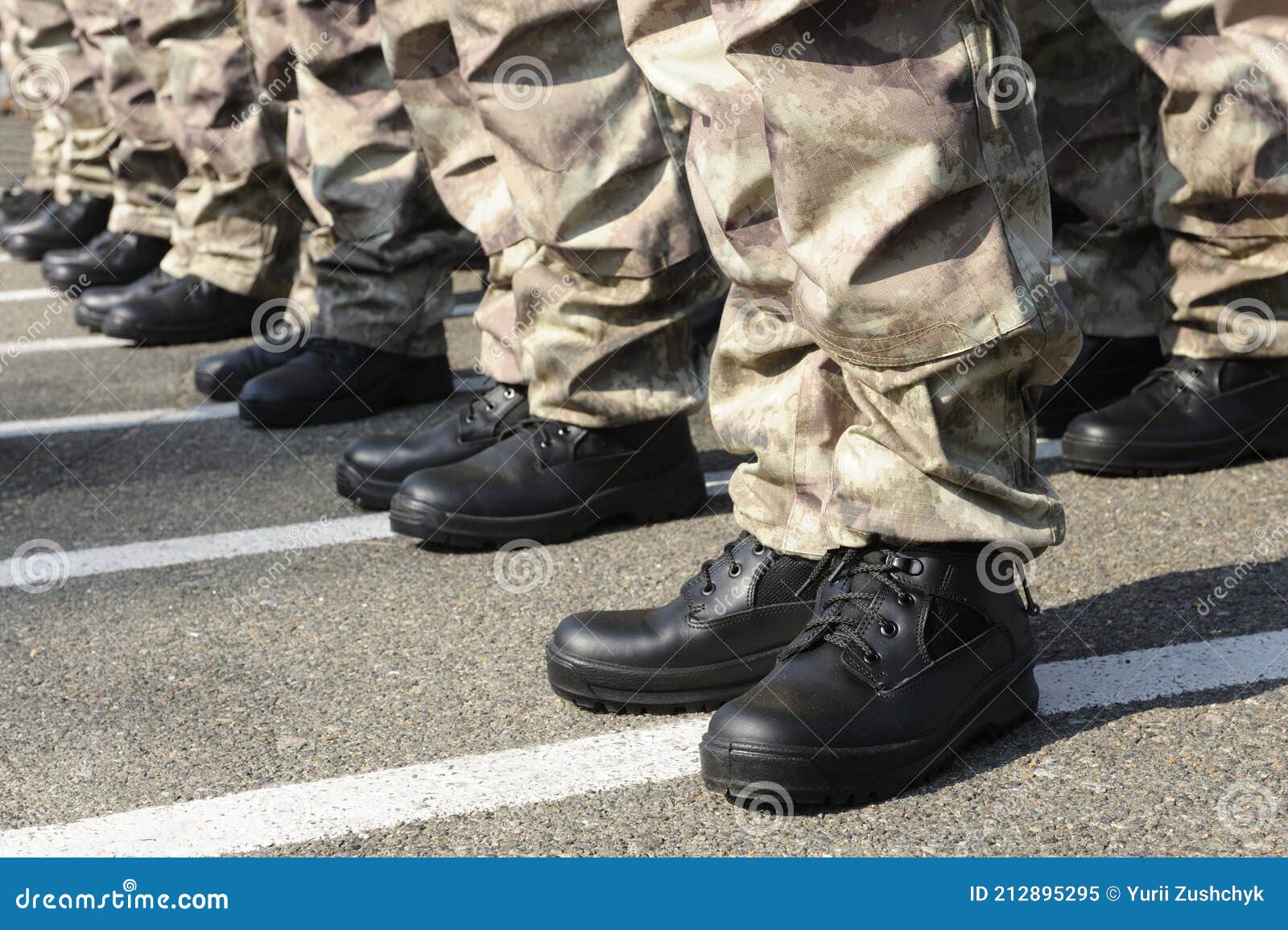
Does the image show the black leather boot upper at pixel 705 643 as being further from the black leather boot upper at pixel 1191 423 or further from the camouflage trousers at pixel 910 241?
the black leather boot upper at pixel 1191 423

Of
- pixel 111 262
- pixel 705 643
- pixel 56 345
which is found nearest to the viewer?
pixel 705 643

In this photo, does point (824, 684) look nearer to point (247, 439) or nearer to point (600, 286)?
point (600, 286)

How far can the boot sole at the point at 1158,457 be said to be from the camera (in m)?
2.66

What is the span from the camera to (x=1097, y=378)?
313 centimetres

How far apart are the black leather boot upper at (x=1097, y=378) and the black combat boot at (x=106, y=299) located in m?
3.12

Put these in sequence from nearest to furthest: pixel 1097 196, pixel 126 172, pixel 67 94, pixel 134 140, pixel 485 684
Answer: pixel 485 684 < pixel 1097 196 < pixel 134 140 < pixel 126 172 < pixel 67 94

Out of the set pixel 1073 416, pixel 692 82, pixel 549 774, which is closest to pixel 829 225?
pixel 692 82

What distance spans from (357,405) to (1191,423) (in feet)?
6.65

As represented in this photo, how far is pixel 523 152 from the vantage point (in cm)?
238

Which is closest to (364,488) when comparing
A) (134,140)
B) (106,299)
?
(106,299)

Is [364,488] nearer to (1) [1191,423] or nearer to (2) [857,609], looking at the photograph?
(2) [857,609]

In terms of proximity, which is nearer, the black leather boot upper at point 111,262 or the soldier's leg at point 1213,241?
the soldier's leg at point 1213,241

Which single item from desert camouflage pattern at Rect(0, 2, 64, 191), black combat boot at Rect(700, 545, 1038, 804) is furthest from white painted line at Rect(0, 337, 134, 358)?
black combat boot at Rect(700, 545, 1038, 804)

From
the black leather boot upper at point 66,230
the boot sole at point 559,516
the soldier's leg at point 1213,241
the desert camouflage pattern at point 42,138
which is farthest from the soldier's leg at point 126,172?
the soldier's leg at point 1213,241
